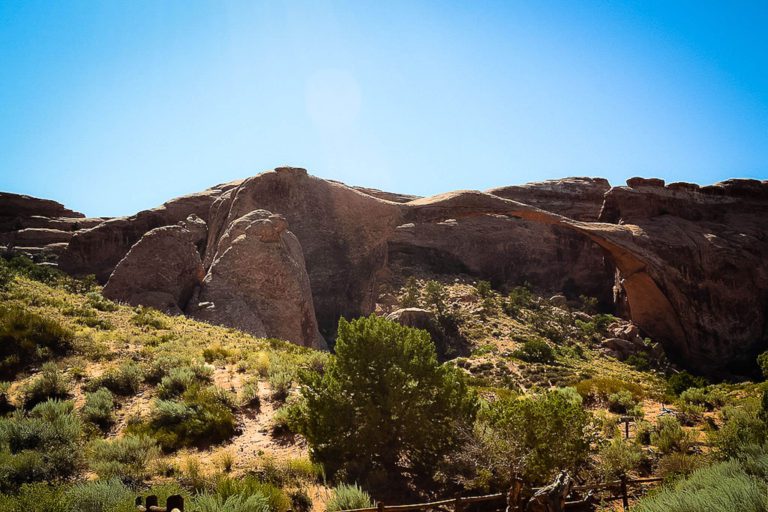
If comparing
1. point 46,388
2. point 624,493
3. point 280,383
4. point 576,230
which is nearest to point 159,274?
point 46,388

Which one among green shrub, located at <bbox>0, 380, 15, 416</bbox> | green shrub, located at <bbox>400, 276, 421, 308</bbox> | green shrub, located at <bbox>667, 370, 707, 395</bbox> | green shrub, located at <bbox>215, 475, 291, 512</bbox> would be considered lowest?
green shrub, located at <bbox>667, 370, 707, 395</bbox>

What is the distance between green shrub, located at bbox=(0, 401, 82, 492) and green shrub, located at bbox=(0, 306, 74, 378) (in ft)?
13.5

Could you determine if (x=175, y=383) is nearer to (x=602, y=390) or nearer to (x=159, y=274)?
(x=159, y=274)

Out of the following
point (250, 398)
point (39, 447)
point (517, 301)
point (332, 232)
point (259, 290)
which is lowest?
point (517, 301)

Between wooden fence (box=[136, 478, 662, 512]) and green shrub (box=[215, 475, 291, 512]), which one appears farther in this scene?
green shrub (box=[215, 475, 291, 512])

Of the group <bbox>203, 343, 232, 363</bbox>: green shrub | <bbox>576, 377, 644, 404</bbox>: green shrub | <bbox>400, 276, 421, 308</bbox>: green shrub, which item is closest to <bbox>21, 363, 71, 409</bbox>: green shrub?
<bbox>203, 343, 232, 363</bbox>: green shrub

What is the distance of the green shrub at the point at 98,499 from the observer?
19.1ft

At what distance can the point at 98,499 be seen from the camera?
A: 613 centimetres

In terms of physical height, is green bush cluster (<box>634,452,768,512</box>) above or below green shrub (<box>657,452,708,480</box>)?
above

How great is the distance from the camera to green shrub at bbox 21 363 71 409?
38.3 ft

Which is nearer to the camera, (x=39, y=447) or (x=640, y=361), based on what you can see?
(x=39, y=447)

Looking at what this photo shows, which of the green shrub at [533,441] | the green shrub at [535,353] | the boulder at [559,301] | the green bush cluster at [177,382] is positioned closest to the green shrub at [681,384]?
the green shrub at [535,353]

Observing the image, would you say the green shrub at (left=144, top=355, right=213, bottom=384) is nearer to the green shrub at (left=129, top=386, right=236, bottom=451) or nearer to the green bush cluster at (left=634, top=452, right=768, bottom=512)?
the green shrub at (left=129, top=386, right=236, bottom=451)

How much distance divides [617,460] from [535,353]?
22552 mm
